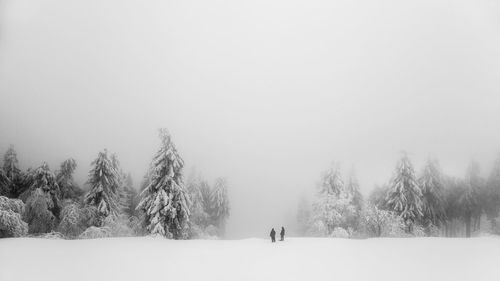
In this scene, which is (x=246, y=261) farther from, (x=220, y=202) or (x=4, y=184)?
(x=220, y=202)

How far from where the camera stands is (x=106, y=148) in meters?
30.6

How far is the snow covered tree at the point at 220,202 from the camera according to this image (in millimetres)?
49159

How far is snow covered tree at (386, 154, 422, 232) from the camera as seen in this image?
32.9 metres

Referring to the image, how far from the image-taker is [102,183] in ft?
96.9

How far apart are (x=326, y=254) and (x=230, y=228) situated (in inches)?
2873

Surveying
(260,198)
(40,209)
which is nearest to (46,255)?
(40,209)

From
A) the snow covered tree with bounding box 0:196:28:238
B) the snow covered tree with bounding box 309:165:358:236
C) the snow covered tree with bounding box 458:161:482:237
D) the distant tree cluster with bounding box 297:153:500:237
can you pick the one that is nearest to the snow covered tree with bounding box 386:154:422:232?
the distant tree cluster with bounding box 297:153:500:237

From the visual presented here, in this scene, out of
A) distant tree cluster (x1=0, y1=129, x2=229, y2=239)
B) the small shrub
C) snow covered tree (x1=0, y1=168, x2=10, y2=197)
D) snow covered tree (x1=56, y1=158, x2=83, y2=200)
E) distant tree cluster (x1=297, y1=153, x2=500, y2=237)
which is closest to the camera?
distant tree cluster (x1=0, y1=129, x2=229, y2=239)

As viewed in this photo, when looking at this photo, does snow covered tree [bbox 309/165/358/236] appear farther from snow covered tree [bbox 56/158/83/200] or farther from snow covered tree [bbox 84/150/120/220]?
snow covered tree [bbox 56/158/83/200]

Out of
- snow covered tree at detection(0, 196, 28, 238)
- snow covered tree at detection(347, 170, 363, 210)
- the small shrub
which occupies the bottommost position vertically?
the small shrub

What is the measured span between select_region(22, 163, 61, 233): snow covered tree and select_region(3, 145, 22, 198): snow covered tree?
2.19 m

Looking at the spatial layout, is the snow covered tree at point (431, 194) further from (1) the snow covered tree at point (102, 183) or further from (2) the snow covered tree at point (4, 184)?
(2) the snow covered tree at point (4, 184)

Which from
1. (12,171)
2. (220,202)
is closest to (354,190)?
(220,202)

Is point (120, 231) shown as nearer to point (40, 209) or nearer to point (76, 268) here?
point (40, 209)
